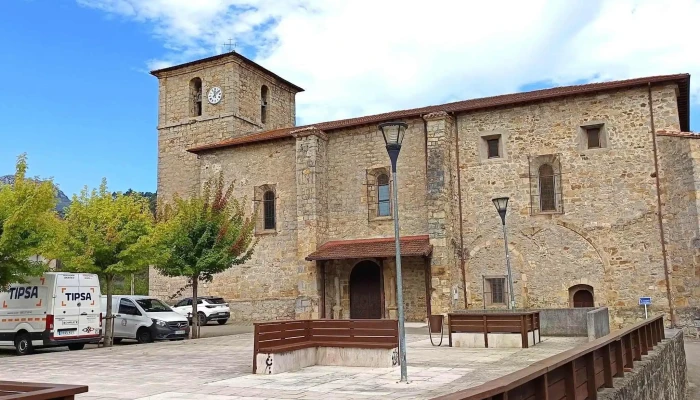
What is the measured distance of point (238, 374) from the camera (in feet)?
37.0

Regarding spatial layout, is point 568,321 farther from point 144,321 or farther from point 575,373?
point 144,321

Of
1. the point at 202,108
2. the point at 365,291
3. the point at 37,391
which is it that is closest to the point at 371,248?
the point at 365,291

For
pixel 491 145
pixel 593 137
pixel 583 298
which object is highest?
pixel 491 145

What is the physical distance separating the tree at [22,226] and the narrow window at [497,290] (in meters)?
14.6

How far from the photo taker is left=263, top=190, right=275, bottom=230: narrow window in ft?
90.9

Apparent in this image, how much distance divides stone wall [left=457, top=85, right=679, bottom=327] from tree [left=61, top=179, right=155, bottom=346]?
1169 cm

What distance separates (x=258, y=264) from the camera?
2736cm

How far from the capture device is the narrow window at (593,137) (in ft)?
72.4

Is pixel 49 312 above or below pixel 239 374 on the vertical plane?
above

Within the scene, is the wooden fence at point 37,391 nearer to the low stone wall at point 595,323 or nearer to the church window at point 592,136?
the low stone wall at point 595,323

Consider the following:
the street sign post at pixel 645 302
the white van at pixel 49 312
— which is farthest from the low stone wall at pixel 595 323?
the white van at pixel 49 312

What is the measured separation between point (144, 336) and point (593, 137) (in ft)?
53.9

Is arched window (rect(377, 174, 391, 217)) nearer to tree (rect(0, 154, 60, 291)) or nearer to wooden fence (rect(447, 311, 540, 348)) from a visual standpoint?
wooden fence (rect(447, 311, 540, 348))

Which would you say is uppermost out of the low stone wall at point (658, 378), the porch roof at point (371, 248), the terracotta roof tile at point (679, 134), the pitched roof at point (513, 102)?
the pitched roof at point (513, 102)
